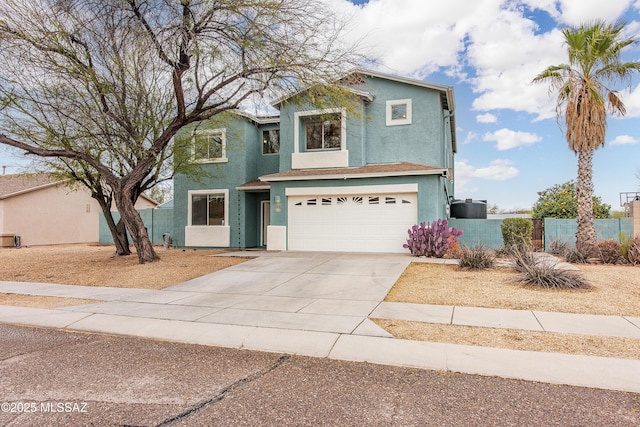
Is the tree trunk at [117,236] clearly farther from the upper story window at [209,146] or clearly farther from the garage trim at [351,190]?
the garage trim at [351,190]

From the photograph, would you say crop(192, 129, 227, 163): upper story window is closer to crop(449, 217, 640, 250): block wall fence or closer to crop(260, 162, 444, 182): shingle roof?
crop(260, 162, 444, 182): shingle roof

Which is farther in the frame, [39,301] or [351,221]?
[351,221]

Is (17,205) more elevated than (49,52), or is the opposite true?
(49,52)

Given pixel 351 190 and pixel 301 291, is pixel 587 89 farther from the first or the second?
pixel 301 291

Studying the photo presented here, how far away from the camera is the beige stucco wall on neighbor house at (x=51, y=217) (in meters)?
25.4

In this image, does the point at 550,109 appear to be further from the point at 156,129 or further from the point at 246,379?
the point at 246,379

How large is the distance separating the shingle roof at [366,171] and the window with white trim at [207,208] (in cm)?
374

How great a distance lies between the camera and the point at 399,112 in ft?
55.2

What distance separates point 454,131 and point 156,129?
1537cm

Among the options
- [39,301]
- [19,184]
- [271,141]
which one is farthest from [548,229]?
[19,184]

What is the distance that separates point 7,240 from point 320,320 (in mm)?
25989

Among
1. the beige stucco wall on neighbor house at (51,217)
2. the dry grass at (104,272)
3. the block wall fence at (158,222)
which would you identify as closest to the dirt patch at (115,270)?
the dry grass at (104,272)

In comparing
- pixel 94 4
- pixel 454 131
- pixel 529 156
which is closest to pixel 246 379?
pixel 94 4

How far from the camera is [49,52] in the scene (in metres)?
11.1
